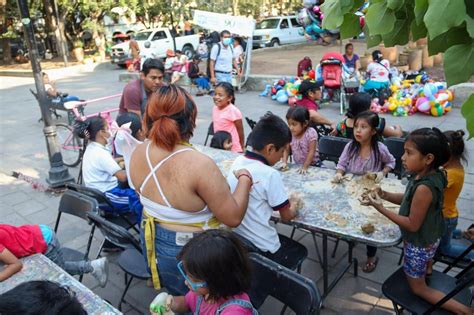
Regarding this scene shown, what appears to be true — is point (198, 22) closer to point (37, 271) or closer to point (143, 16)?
point (37, 271)

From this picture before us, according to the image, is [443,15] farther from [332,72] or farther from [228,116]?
[332,72]

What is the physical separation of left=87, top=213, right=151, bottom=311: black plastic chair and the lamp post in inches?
114

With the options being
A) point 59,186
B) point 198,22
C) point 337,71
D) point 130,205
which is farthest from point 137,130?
point 198,22

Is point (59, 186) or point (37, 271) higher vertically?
point (37, 271)

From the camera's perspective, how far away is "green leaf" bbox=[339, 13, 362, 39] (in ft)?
4.50

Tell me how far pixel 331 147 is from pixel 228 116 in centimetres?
122

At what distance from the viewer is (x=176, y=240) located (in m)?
1.90

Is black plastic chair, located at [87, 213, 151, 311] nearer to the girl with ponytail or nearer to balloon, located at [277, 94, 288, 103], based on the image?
the girl with ponytail

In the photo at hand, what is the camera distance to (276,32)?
2067 cm

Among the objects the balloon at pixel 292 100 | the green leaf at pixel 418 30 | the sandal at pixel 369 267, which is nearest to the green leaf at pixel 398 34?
the green leaf at pixel 418 30

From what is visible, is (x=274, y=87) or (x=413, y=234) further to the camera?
(x=274, y=87)

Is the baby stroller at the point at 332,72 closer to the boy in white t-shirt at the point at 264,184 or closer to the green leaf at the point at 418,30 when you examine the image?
the boy in white t-shirt at the point at 264,184

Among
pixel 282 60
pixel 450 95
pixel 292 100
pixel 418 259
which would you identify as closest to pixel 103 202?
pixel 418 259

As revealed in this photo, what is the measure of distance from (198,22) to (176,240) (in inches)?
403
